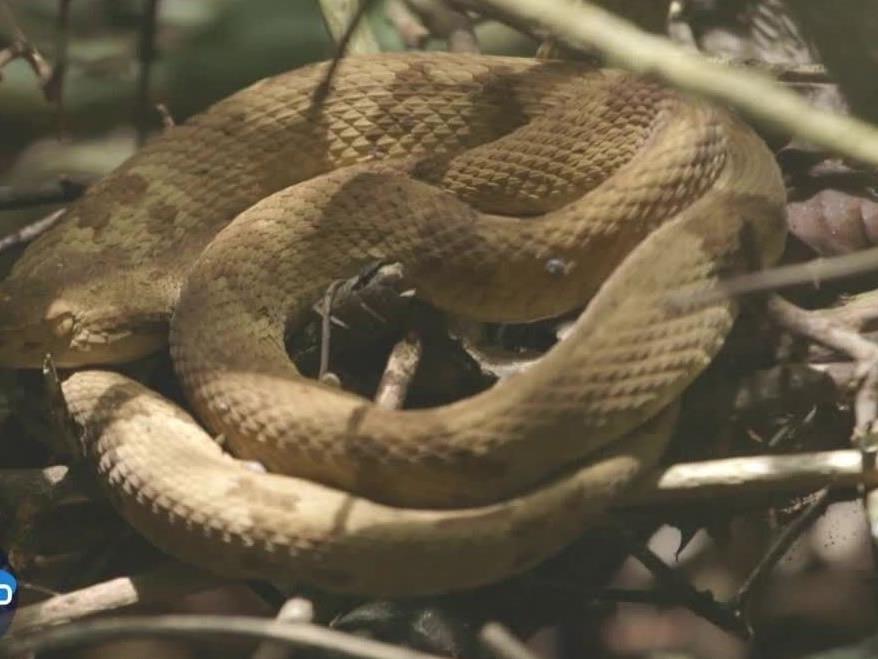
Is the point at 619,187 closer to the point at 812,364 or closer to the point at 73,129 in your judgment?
the point at 812,364

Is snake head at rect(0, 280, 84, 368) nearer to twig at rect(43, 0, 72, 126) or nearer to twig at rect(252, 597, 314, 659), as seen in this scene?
twig at rect(43, 0, 72, 126)

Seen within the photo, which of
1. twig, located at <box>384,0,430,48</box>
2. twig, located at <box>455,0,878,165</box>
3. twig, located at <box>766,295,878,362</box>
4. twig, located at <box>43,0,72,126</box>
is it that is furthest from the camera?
twig, located at <box>384,0,430,48</box>

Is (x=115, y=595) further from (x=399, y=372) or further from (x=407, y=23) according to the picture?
(x=407, y=23)

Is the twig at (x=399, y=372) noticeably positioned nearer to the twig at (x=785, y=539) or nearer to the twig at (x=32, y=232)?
the twig at (x=785, y=539)

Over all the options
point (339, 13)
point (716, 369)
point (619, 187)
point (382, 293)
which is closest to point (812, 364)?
point (716, 369)

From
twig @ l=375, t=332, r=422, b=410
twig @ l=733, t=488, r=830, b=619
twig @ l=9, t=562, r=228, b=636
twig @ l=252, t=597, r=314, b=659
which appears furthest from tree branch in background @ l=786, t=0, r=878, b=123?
twig @ l=9, t=562, r=228, b=636

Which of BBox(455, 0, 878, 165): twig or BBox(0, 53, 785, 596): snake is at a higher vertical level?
BBox(455, 0, 878, 165): twig

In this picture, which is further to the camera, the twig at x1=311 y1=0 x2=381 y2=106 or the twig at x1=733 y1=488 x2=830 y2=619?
the twig at x1=311 y1=0 x2=381 y2=106

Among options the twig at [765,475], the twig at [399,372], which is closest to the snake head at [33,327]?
the twig at [399,372]
